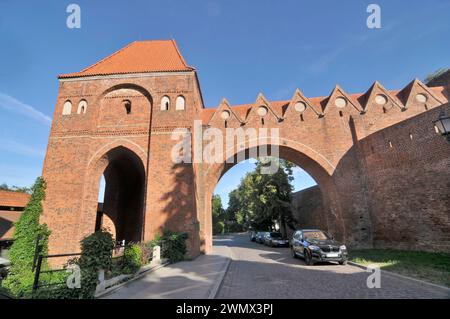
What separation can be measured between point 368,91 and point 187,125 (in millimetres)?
14461

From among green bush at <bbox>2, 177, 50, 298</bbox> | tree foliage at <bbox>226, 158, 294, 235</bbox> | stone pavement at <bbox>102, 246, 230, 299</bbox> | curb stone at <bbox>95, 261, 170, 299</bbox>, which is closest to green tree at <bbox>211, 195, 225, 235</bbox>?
tree foliage at <bbox>226, 158, 294, 235</bbox>

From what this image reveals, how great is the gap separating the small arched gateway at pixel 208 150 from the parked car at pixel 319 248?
5.51 m

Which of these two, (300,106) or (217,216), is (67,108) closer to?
(300,106)

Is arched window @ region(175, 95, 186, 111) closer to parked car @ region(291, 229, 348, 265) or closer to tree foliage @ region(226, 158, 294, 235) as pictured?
parked car @ region(291, 229, 348, 265)

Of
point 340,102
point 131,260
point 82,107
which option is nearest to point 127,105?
point 82,107

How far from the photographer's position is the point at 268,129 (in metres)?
18.2

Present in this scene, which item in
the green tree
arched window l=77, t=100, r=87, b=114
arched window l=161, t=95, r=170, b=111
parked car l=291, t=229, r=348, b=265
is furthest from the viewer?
the green tree

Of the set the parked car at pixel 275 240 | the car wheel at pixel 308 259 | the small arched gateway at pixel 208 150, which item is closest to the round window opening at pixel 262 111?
the small arched gateway at pixel 208 150

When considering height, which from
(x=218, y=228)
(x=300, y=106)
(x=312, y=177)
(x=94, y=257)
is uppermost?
(x=300, y=106)

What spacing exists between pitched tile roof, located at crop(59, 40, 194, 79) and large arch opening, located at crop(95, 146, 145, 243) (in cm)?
639

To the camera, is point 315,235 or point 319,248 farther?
point 315,235

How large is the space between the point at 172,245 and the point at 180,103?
9.14 metres

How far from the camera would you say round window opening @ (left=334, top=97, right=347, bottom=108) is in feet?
60.2

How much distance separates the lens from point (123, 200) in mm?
21031
